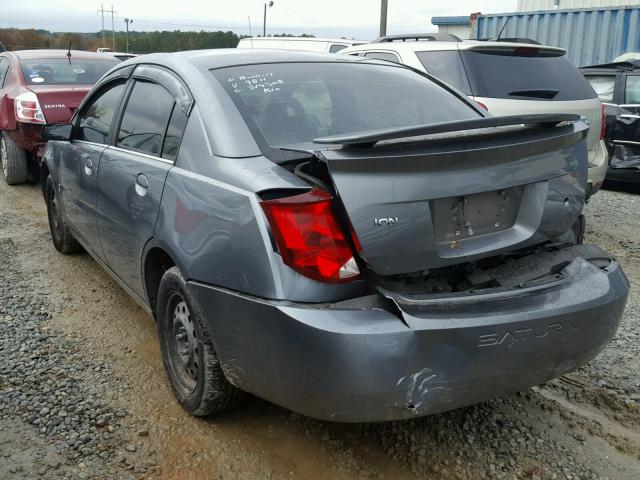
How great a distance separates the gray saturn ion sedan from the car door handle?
0.01 metres

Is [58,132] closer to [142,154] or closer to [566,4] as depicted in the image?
[142,154]

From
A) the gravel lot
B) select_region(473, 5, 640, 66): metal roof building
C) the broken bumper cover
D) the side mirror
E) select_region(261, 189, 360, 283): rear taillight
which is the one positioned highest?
select_region(473, 5, 640, 66): metal roof building

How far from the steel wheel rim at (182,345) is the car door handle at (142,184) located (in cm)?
54

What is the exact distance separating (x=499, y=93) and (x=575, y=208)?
309cm

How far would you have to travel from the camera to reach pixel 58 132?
4.59 m

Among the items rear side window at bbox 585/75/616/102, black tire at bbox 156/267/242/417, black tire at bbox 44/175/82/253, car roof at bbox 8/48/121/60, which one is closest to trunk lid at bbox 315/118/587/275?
black tire at bbox 156/267/242/417

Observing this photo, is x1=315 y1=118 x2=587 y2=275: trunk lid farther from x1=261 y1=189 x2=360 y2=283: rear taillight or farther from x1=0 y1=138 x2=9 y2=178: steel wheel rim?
x1=0 y1=138 x2=9 y2=178: steel wheel rim

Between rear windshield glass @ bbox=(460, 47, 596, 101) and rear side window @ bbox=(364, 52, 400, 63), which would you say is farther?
rear side window @ bbox=(364, 52, 400, 63)

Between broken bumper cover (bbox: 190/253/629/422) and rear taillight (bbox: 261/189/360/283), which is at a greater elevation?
rear taillight (bbox: 261/189/360/283)

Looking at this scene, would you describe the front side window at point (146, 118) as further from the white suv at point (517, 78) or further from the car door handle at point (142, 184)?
the white suv at point (517, 78)

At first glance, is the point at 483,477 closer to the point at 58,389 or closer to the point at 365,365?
the point at 365,365

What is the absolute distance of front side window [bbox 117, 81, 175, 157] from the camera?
3.18 metres

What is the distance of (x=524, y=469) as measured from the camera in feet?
8.49

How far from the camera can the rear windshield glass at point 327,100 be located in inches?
112
